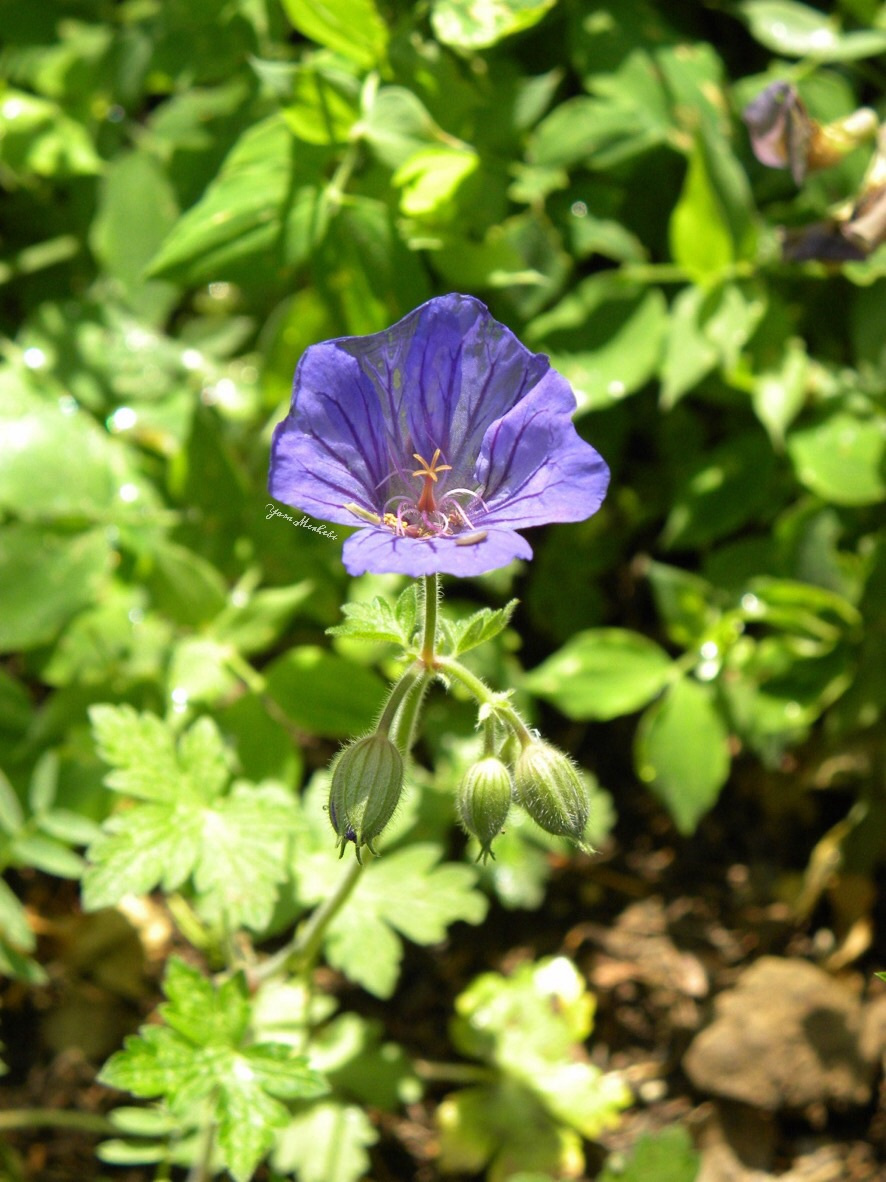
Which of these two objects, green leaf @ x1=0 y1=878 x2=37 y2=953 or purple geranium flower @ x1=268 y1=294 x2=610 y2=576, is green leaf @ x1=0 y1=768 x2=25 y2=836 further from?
purple geranium flower @ x1=268 y1=294 x2=610 y2=576

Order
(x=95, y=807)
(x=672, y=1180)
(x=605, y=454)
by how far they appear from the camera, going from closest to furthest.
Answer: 1. (x=672, y=1180)
2. (x=95, y=807)
3. (x=605, y=454)

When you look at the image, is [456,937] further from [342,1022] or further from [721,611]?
[721,611]

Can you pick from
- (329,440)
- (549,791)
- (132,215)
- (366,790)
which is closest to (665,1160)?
(549,791)

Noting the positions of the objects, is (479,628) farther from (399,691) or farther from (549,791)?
(549,791)

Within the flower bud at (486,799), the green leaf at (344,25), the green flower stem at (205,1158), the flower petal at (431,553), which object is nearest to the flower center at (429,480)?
the flower petal at (431,553)

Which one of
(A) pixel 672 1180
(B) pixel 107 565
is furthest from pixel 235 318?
(A) pixel 672 1180

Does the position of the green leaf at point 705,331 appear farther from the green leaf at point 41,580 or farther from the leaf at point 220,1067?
the leaf at point 220,1067
